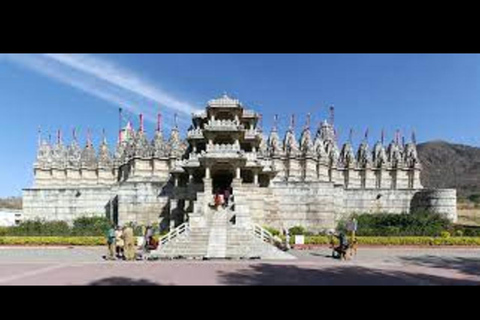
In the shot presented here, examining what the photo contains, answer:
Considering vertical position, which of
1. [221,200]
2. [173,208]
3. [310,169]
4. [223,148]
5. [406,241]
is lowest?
[406,241]

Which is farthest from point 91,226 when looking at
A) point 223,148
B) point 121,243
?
point 121,243

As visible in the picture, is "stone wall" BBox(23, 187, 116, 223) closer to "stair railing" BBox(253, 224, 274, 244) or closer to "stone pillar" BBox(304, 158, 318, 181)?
"stone pillar" BBox(304, 158, 318, 181)

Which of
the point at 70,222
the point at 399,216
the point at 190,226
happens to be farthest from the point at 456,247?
the point at 70,222

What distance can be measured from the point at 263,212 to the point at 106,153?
2946 centimetres

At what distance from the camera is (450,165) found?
145500mm

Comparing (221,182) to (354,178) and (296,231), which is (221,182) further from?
(354,178)

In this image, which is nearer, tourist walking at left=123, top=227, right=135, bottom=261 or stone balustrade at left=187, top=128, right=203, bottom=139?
tourist walking at left=123, top=227, right=135, bottom=261

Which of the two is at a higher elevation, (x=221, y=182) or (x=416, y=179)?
(x=416, y=179)

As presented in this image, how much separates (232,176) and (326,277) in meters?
21.4

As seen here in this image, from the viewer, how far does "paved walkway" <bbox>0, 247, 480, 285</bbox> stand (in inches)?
515

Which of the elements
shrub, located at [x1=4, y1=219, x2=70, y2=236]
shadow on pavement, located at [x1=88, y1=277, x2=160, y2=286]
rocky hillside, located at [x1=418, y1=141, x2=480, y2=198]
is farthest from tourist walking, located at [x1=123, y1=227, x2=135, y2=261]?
rocky hillside, located at [x1=418, y1=141, x2=480, y2=198]

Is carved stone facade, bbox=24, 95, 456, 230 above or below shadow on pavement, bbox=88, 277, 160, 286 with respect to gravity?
above
